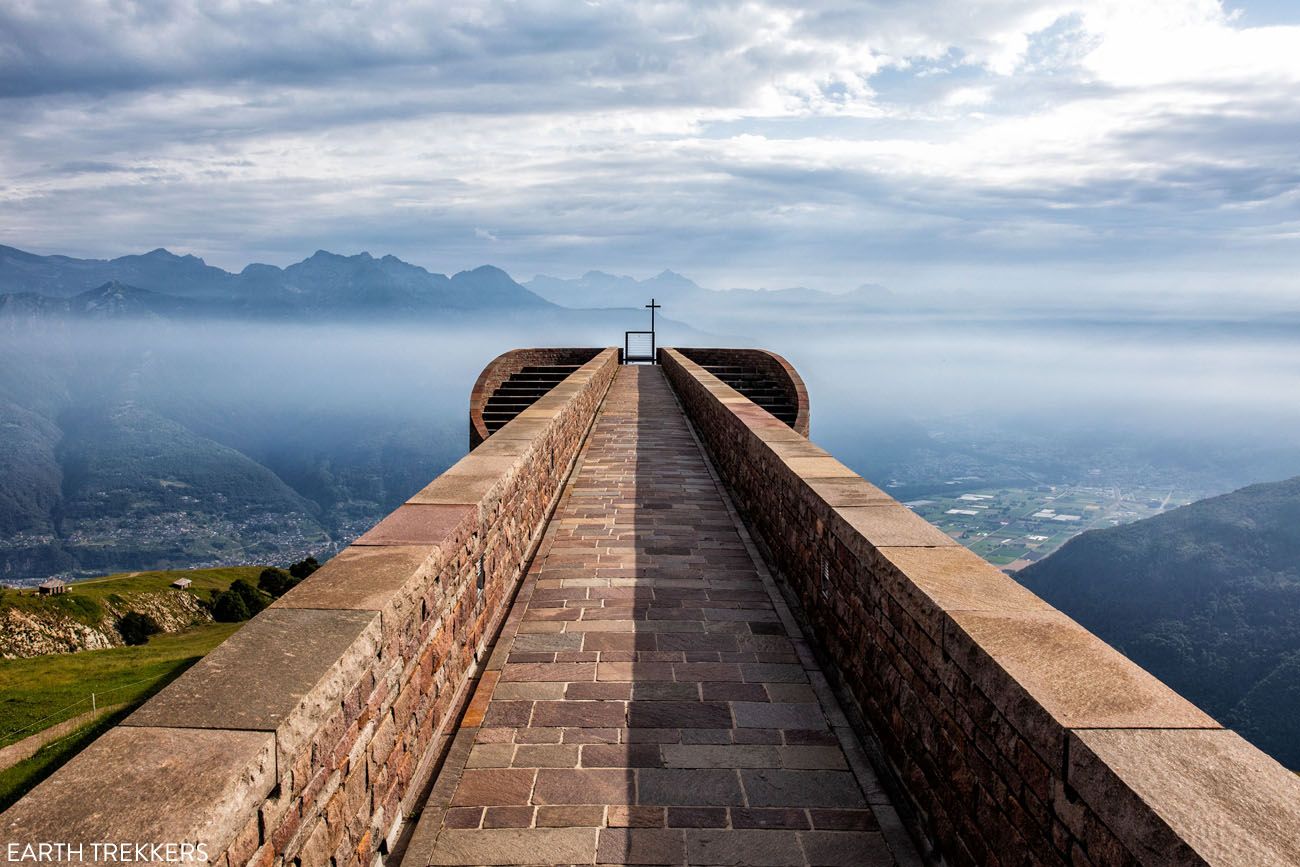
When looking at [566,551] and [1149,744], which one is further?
[566,551]

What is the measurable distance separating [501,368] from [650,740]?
20.0m

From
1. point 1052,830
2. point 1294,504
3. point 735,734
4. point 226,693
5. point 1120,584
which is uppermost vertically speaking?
point 226,693

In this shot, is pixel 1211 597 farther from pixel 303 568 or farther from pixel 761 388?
pixel 303 568

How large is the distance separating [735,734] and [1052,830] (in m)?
1.87

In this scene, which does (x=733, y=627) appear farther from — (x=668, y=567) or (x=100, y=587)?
(x=100, y=587)

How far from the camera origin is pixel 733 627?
5246 mm

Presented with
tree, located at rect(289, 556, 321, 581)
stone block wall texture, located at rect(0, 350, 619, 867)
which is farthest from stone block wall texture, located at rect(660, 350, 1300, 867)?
tree, located at rect(289, 556, 321, 581)

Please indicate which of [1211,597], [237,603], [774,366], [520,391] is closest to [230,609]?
[237,603]

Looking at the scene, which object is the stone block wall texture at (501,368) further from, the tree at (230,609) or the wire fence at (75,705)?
the tree at (230,609)

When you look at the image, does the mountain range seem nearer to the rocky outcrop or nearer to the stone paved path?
the stone paved path

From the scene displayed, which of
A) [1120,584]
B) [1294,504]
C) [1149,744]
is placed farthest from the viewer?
[1294,504]

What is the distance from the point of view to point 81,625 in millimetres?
61562

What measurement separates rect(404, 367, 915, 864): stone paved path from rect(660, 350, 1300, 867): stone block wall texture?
371 millimetres

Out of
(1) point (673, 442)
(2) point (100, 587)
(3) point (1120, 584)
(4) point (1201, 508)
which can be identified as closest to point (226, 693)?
(1) point (673, 442)
